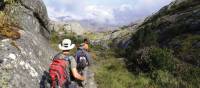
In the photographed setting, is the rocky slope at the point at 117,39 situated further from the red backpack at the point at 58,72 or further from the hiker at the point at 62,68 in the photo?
the red backpack at the point at 58,72

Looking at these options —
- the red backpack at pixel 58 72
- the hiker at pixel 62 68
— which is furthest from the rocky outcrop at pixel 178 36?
the red backpack at pixel 58 72

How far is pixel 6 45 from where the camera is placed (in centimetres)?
1373

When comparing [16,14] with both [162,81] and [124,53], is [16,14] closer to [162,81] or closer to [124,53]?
[162,81]

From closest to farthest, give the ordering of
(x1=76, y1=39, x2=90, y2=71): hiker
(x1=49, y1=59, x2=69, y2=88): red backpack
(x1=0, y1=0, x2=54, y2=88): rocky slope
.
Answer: (x1=49, y1=59, x2=69, y2=88): red backpack < (x1=0, y1=0, x2=54, y2=88): rocky slope < (x1=76, y1=39, x2=90, y2=71): hiker

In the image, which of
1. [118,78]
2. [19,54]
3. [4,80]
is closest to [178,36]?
[118,78]

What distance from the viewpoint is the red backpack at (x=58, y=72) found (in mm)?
10766

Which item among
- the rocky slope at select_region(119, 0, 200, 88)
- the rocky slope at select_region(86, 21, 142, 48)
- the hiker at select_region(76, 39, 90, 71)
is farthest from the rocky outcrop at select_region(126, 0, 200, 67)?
the rocky slope at select_region(86, 21, 142, 48)

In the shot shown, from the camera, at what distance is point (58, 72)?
10758mm

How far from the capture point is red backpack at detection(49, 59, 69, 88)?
10766 mm

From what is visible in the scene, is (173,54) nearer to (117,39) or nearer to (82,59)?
(82,59)

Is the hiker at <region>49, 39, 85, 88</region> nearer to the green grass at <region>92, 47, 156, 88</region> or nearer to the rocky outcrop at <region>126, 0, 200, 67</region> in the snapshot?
the green grass at <region>92, 47, 156, 88</region>

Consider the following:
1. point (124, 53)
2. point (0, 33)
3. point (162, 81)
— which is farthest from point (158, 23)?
point (0, 33)

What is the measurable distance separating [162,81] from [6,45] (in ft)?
23.2

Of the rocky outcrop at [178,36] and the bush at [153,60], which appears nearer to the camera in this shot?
the bush at [153,60]
